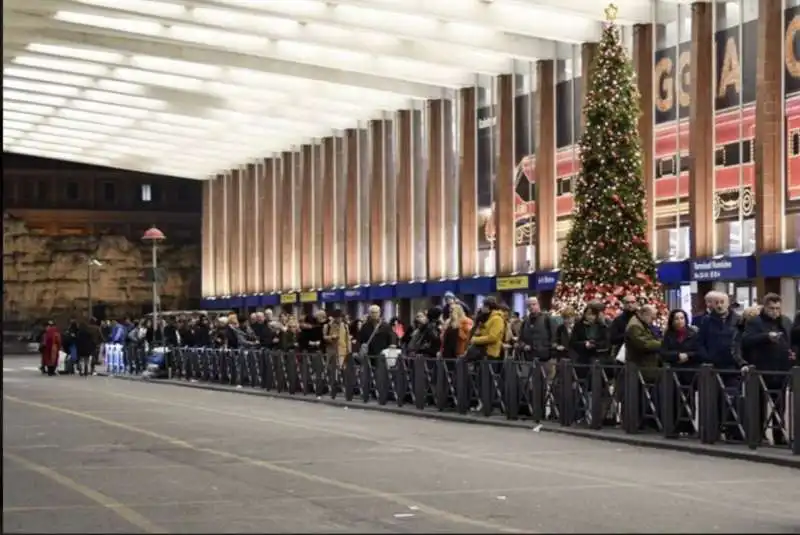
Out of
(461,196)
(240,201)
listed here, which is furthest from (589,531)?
(240,201)

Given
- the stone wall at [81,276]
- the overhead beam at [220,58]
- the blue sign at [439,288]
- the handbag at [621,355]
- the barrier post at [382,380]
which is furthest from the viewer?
the stone wall at [81,276]

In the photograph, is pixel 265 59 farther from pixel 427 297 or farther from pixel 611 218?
pixel 611 218

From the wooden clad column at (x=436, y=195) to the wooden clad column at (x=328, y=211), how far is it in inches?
445

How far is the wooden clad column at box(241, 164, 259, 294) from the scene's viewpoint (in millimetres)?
80375

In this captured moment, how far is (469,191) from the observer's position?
54.1m

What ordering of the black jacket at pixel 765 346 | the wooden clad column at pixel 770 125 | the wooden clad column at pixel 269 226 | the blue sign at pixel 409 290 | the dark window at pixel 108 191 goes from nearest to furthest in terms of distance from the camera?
the black jacket at pixel 765 346
the wooden clad column at pixel 770 125
the blue sign at pixel 409 290
the wooden clad column at pixel 269 226
the dark window at pixel 108 191

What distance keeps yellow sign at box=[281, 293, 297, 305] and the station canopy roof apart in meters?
6.11

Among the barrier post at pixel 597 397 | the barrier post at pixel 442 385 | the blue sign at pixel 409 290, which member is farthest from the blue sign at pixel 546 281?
the barrier post at pixel 597 397

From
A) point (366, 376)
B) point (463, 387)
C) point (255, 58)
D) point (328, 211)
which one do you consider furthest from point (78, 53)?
point (463, 387)

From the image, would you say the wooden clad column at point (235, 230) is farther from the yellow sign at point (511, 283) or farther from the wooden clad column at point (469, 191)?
the yellow sign at point (511, 283)

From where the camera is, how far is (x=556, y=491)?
15.2 meters

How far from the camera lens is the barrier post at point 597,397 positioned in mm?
23234

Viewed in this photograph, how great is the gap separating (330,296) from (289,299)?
19.9ft

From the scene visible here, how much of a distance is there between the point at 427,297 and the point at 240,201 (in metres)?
26.1
